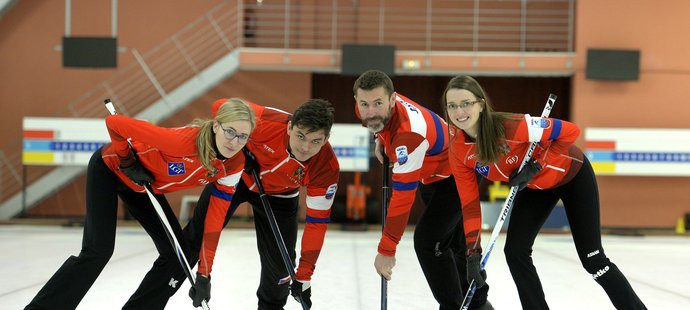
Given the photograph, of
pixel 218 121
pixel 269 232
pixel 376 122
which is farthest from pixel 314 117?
pixel 269 232

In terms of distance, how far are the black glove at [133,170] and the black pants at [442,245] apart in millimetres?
1448

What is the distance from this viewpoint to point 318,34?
1163cm

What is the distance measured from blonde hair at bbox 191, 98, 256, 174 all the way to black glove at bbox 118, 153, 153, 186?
312 mm

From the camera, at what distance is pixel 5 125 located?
11.2 m

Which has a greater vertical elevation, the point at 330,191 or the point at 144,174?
the point at 144,174

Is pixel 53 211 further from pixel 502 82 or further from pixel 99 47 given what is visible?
pixel 502 82

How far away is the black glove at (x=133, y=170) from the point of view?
309 cm

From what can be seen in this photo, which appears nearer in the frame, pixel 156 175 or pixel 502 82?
pixel 156 175

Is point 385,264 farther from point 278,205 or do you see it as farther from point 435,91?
point 435,91

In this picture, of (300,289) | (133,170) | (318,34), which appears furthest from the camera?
(318,34)

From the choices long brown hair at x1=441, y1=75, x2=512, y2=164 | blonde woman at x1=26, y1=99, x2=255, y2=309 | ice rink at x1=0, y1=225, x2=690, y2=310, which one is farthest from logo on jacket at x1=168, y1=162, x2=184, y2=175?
long brown hair at x1=441, y1=75, x2=512, y2=164

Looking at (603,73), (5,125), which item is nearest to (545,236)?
(603,73)

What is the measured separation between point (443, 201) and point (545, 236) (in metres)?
6.96

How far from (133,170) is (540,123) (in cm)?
197
